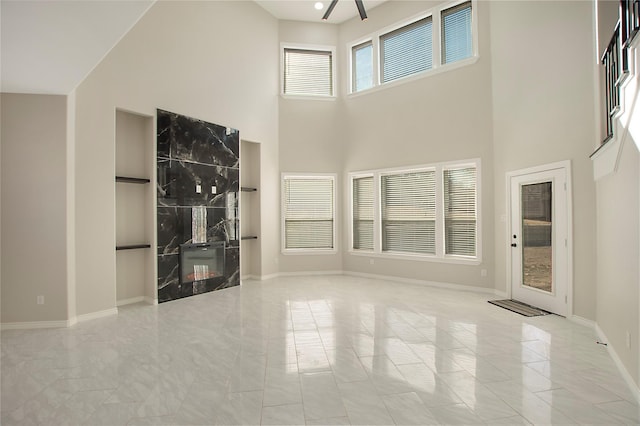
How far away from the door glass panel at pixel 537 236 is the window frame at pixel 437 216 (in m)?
0.85

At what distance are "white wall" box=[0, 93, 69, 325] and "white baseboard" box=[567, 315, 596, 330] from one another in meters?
6.30

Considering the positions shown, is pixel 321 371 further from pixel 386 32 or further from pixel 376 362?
pixel 386 32

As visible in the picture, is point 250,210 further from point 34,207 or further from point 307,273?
point 34,207

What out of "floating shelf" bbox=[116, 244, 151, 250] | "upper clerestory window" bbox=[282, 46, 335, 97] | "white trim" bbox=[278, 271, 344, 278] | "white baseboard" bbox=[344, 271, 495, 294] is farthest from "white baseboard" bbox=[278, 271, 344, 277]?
"upper clerestory window" bbox=[282, 46, 335, 97]

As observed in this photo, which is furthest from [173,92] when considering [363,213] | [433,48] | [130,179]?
[433,48]

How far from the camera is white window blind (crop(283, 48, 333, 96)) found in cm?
814

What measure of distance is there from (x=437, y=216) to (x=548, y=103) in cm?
258

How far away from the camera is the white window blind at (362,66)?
7.91 metres

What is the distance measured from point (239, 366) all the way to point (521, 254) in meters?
4.51

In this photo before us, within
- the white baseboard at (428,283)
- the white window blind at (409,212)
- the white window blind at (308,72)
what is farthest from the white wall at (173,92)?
the white window blind at (409,212)

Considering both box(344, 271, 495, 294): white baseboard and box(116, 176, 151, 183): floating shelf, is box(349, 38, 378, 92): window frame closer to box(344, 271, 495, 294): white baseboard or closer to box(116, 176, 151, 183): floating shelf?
box(344, 271, 495, 294): white baseboard

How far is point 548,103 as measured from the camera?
4961mm

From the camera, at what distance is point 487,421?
2383 mm

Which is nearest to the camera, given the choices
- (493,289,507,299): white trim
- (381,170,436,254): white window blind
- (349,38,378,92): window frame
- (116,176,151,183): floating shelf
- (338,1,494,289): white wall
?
(116,176,151,183): floating shelf
